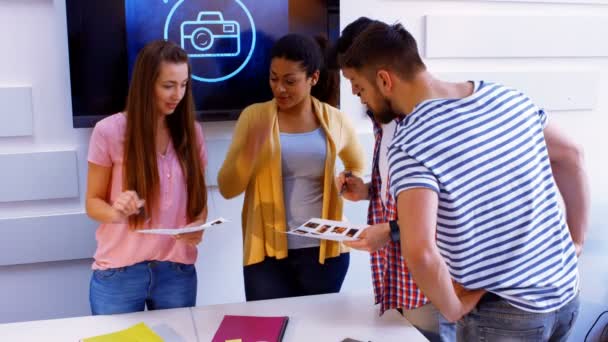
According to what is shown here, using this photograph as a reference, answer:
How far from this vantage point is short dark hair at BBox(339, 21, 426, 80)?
1.59 metres

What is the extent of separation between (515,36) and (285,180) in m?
1.59

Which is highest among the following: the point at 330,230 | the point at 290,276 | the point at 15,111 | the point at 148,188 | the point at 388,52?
the point at 388,52

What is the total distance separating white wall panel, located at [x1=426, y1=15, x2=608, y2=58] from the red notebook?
5.60 feet

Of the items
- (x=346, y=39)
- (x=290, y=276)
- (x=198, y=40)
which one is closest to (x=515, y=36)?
(x=346, y=39)

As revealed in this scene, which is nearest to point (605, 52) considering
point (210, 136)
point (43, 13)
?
point (210, 136)

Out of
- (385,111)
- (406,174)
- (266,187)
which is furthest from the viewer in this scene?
(266,187)

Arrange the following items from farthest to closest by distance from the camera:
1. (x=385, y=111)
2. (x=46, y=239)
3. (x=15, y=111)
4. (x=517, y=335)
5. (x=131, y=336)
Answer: (x=46, y=239) → (x=15, y=111) → (x=131, y=336) → (x=385, y=111) → (x=517, y=335)

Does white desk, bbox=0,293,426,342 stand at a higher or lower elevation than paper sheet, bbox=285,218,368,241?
lower

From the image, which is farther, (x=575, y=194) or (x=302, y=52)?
(x=302, y=52)

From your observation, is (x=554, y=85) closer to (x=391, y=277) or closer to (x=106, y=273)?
(x=391, y=277)

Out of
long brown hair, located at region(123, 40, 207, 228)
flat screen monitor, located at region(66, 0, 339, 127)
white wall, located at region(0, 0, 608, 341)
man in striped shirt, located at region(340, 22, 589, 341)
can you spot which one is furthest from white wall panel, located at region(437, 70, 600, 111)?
man in striped shirt, located at region(340, 22, 589, 341)

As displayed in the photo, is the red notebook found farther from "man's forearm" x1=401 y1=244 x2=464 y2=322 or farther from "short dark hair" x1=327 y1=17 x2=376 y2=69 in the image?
"short dark hair" x1=327 y1=17 x2=376 y2=69

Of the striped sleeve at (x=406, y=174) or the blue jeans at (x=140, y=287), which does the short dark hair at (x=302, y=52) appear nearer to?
the blue jeans at (x=140, y=287)

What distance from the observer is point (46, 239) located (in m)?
2.74
